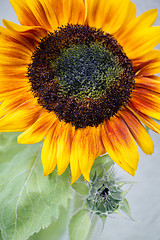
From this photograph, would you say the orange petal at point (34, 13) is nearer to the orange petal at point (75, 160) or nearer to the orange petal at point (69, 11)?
the orange petal at point (69, 11)

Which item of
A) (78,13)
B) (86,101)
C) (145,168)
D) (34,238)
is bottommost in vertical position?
(145,168)

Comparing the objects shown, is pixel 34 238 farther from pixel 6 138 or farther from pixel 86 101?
pixel 86 101

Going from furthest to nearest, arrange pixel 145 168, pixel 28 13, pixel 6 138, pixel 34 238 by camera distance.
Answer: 1. pixel 145 168
2. pixel 34 238
3. pixel 6 138
4. pixel 28 13

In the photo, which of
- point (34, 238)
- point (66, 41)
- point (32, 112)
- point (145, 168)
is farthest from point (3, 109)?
point (145, 168)

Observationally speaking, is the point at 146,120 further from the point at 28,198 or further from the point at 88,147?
the point at 28,198

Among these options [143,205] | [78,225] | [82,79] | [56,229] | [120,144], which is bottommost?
[143,205]

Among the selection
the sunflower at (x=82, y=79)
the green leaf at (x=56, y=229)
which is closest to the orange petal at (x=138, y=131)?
the sunflower at (x=82, y=79)

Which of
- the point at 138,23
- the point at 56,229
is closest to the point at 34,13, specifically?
the point at 138,23

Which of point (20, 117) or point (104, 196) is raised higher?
point (20, 117)
